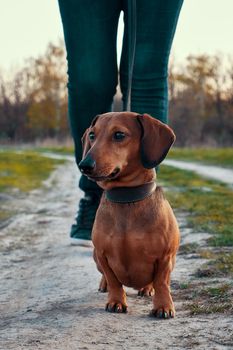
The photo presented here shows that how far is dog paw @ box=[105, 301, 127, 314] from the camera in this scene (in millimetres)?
2797

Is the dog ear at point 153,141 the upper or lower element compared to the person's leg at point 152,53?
lower

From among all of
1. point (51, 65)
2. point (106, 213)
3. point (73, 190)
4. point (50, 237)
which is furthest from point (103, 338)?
point (51, 65)

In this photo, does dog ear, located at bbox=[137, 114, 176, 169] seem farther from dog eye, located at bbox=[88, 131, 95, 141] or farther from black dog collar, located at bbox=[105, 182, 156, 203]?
dog eye, located at bbox=[88, 131, 95, 141]

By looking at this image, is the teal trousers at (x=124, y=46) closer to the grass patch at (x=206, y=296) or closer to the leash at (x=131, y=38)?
the leash at (x=131, y=38)

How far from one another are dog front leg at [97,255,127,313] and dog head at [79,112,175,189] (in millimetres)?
319

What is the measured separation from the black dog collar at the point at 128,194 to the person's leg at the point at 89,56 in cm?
117

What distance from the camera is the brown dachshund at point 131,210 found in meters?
2.70

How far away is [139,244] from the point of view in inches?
106

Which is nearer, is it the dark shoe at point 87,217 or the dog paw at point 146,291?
the dog paw at point 146,291

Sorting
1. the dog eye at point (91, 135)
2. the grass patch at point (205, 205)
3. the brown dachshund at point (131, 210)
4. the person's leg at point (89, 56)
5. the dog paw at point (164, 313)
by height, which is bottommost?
the grass patch at point (205, 205)

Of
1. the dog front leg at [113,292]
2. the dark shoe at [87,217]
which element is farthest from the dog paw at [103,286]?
the dark shoe at [87,217]

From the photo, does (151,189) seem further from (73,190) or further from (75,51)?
(73,190)

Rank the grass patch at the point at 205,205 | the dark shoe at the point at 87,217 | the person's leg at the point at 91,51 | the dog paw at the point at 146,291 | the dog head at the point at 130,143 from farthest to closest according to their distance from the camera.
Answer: the grass patch at the point at 205,205
the dark shoe at the point at 87,217
the person's leg at the point at 91,51
the dog paw at the point at 146,291
the dog head at the point at 130,143

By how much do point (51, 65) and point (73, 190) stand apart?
52.7m
